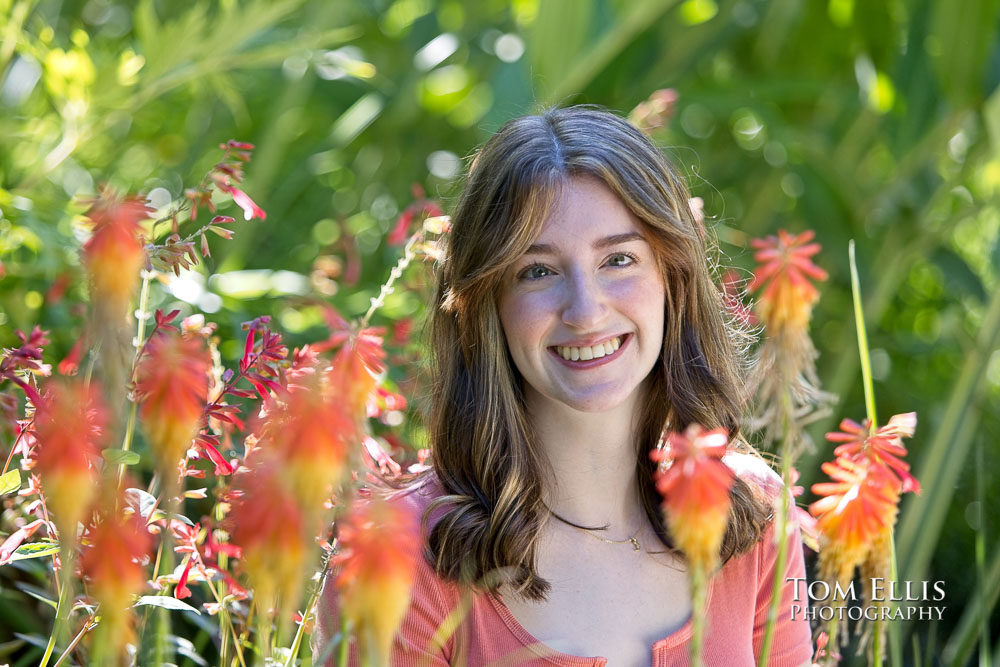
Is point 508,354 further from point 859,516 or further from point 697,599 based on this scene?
point 697,599

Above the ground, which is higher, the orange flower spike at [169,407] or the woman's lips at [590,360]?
the woman's lips at [590,360]

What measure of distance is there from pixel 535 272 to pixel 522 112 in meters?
0.66

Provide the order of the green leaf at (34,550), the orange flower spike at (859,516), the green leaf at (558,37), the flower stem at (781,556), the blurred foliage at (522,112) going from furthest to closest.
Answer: the green leaf at (558,37) → the blurred foliage at (522,112) → the green leaf at (34,550) → the orange flower spike at (859,516) → the flower stem at (781,556)

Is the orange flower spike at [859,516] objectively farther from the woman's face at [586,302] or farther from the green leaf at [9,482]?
the green leaf at [9,482]

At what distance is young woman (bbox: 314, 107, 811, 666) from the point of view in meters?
1.19

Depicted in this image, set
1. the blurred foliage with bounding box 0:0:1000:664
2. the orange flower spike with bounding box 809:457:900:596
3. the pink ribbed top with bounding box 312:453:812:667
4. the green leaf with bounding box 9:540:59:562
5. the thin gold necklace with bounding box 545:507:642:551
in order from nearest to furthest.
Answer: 1. the orange flower spike with bounding box 809:457:900:596
2. the green leaf with bounding box 9:540:59:562
3. the pink ribbed top with bounding box 312:453:812:667
4. the thin gold necklace with bounding box 545:507:642:551
5. the blurred foliage with bounding box 0:0:1000:664

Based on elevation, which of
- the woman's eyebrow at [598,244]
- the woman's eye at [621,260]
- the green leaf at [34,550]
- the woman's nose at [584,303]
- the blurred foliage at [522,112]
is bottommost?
the green leaf at [34,550]

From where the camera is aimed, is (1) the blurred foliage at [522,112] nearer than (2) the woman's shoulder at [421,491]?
No

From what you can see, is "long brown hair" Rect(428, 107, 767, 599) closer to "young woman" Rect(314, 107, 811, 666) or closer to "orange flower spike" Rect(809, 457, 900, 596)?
"young woman" Rect(314, 107, 811, 666)

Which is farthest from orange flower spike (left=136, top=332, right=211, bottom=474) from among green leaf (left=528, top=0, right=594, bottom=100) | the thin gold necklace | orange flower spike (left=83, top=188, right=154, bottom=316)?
green leaf (left=528, top=0, right=594, bottom=100)

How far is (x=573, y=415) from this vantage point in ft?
4.25

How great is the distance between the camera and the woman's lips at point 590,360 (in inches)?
46.9

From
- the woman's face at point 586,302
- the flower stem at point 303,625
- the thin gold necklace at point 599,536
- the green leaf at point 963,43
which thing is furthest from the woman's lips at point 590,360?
the green leaf at point 963,43

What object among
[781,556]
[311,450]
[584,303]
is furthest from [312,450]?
[584,303]
